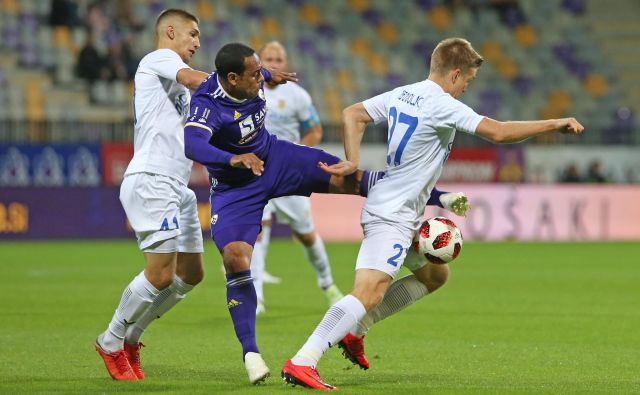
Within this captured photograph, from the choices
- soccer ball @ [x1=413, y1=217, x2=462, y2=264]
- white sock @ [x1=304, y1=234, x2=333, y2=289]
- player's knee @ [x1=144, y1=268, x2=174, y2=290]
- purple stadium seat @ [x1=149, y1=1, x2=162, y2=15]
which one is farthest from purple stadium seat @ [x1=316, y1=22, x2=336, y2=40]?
soccer ball @ [x1=413, y1=217, x2=462, y2=264]

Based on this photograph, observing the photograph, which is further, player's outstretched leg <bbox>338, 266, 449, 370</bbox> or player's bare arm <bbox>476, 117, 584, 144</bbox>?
player's outstretched leg <bbox>338, 266, 449, 370</bbox>

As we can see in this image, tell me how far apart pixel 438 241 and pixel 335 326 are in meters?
0.87

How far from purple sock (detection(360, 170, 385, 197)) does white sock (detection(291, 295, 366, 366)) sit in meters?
0.77

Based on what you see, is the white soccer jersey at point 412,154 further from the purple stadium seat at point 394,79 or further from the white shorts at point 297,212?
the purple stadium seat at point 394,79

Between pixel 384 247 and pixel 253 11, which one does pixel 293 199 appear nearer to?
pixel 384 247

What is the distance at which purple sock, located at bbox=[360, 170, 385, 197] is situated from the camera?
272 inches

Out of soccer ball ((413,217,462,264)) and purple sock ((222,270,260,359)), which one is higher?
soccer ball ((413,217,462,264))

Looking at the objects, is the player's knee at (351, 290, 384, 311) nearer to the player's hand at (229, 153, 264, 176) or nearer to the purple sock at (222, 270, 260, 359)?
the purple sock at (222, 270, 260, 359)

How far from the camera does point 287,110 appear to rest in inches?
471

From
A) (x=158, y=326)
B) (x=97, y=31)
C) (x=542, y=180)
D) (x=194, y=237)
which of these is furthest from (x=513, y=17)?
(x=194, y=237)

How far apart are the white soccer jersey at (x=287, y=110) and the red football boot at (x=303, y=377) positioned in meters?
5.89

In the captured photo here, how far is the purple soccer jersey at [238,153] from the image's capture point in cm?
663

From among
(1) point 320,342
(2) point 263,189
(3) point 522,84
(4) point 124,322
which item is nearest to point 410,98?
(2) point 263,189

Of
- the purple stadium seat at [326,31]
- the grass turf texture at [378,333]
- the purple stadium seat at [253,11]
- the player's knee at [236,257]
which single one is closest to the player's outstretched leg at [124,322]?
the grass turf texture at [378,333]
